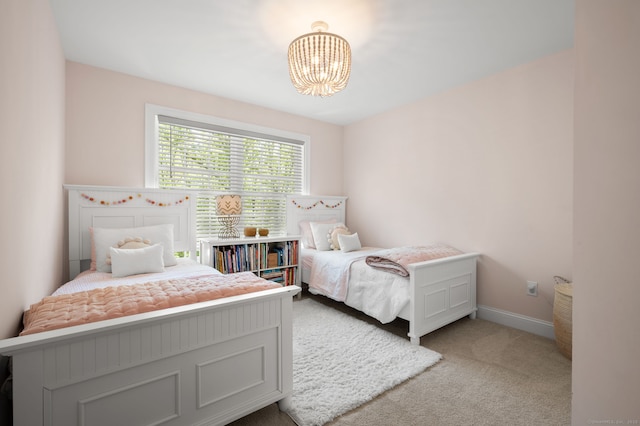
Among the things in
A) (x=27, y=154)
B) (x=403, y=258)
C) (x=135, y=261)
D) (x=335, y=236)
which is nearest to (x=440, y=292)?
(x=403, y=258)

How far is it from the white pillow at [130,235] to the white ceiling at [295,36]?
1539 mm

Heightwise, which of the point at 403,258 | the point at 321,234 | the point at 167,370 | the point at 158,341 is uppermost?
the point at 321,234

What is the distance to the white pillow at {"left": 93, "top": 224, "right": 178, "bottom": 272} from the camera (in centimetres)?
240

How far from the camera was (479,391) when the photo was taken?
1735mm

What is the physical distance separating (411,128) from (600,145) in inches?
119

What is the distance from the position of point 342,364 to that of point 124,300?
56.5 inches

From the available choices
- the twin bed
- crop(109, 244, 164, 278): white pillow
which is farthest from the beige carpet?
crop(109, 244, 164, 278): white pillow

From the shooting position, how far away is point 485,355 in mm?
2170

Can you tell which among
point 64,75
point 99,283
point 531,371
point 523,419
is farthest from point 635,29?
point 64,75

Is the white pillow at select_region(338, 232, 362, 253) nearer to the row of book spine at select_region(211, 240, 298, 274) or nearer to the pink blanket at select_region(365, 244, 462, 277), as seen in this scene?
the row of book spine at select_region(211, 240, 298, 274)

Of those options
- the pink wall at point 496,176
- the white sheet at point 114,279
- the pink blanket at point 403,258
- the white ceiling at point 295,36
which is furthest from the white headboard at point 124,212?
the pink wall at point 496,176

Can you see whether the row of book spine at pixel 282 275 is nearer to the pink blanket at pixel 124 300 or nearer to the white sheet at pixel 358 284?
the white sheet at pixel 358 284

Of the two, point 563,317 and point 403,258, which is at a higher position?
point 403,258

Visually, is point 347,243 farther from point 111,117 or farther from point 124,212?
point 111,117
